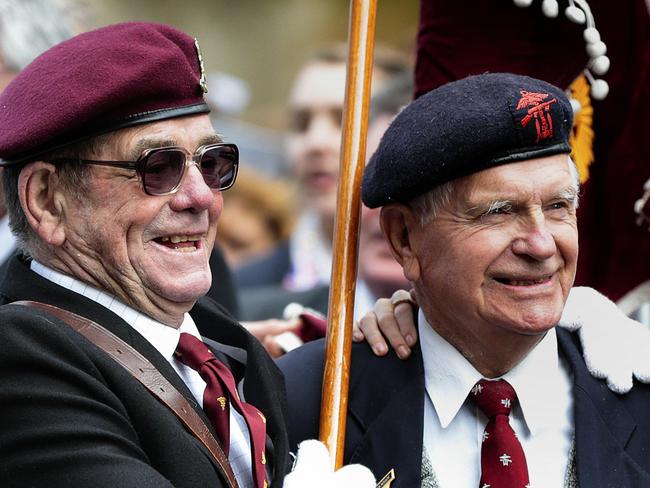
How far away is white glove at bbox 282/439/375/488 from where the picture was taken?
292 centimetres

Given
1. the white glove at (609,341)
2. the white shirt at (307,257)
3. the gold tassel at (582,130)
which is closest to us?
the white glove at (609,341)

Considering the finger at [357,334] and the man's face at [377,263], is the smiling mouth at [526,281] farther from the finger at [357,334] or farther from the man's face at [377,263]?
the man's face at [377,263]

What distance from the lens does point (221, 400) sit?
295 centimetres

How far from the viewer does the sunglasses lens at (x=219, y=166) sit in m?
3.07

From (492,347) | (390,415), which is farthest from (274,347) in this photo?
(492,347)

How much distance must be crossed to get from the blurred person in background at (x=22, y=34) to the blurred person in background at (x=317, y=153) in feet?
6.86

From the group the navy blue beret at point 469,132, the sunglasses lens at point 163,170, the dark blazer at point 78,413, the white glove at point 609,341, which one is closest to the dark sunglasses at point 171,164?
the sunglasses lens at point 163,170

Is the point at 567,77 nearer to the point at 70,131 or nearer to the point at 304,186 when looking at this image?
the point at 70,131

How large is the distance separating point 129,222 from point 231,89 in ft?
27.7

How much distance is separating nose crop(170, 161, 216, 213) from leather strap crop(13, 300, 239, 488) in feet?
1.31

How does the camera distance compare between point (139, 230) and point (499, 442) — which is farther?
point (499, 442)

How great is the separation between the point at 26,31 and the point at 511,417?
286 centimetres

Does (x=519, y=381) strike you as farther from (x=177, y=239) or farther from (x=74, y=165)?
(x=74, y=165)

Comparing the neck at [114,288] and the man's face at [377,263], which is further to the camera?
the man's face at [377,263]
